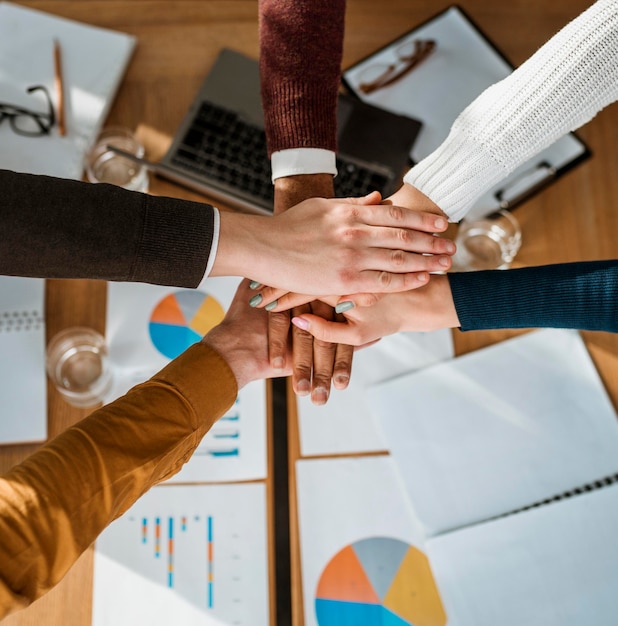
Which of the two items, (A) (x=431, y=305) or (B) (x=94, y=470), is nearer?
(B) (x=94, y=470)

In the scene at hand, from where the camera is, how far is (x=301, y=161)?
1045mm

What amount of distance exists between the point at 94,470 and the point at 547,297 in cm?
66

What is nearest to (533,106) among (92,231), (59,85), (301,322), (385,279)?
(385,279)

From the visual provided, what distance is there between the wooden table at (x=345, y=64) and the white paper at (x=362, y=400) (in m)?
0.03

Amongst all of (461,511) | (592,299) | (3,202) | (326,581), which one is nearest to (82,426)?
(3,202)

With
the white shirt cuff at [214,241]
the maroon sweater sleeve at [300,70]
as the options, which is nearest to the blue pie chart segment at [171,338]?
the white shirt cuff at [214,241]

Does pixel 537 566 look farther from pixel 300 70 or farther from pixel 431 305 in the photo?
pixel 300 70

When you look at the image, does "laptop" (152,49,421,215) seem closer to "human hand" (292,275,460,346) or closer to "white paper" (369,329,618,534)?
"human hand" (292,275,460,346)

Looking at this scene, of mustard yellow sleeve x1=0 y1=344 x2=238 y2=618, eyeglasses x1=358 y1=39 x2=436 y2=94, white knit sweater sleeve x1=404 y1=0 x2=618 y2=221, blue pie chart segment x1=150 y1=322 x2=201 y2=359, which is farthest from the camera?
eyeglasses x1=358 y1=39 x2=436 y2=94

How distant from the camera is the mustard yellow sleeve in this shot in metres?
0.70

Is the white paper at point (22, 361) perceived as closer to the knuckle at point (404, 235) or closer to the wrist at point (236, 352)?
the wrist at point (236, 352)

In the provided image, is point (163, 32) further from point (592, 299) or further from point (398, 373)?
point (592, 299)

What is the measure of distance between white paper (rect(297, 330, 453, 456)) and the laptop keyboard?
0.27 meters

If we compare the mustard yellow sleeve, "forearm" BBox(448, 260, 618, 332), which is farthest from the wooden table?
the mustard yellow sleeve
